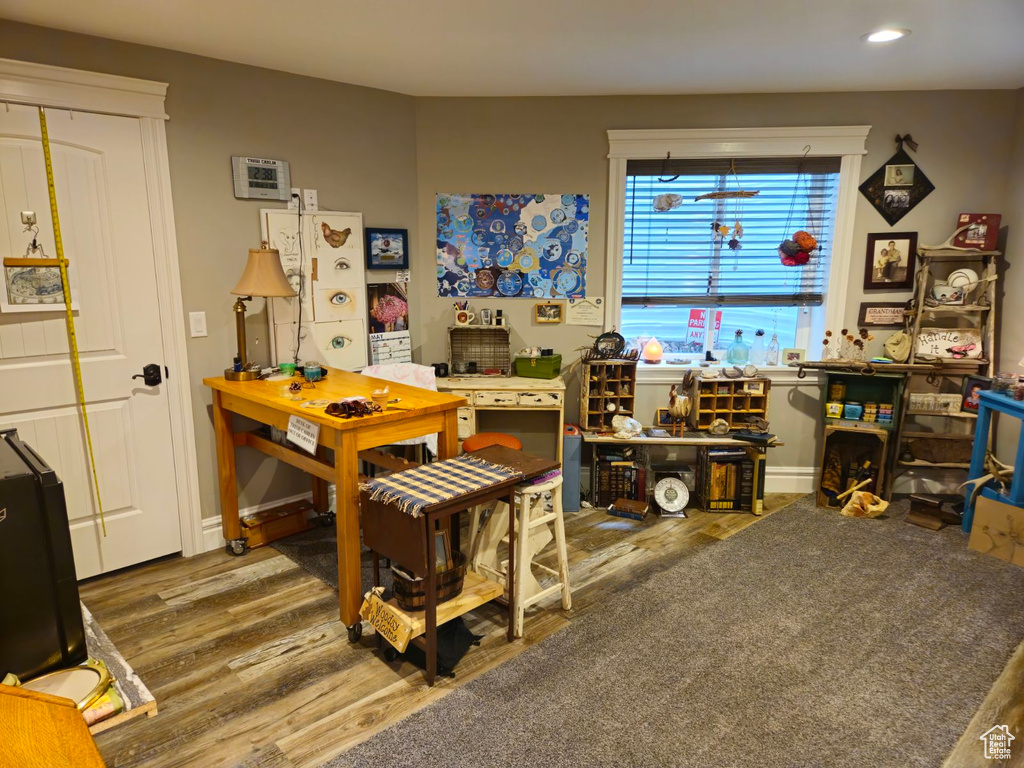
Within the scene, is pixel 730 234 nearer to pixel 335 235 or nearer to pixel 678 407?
pixel 678 407

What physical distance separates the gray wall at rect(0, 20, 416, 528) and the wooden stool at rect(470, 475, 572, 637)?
147 cm

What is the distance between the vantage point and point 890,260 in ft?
12.9

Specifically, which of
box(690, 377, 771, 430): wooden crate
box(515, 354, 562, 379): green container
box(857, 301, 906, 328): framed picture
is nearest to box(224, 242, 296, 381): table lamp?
box(515, 354, 562, 379): green container

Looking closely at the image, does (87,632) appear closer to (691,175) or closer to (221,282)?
(221,282)

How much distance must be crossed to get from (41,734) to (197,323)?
2673 millimetres

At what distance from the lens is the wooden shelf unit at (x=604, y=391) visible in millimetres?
3922

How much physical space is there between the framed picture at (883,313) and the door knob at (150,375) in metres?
4.02

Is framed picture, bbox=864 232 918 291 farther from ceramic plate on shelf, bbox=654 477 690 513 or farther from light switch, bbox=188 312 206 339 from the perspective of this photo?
light switch, bbox=188 312 206 339

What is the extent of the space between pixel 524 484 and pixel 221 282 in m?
1.92

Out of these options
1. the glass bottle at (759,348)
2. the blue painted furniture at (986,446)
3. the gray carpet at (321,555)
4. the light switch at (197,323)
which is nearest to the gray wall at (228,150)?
the light switch at (197,323)

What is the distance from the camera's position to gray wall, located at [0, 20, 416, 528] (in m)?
2.86

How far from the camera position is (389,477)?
2357 millimetres

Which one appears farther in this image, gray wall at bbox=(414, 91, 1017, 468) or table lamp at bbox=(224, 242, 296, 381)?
gray wall at bbox=(414, 91, 1017, 468)

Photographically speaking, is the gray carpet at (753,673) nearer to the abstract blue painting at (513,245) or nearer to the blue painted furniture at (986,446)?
the blue painted furniture at (986,446)
